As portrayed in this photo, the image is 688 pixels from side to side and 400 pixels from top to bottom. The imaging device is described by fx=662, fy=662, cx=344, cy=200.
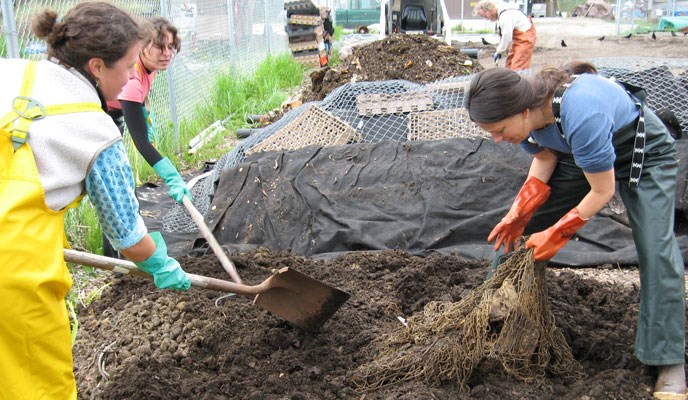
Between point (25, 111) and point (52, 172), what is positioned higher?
point (25, 111)

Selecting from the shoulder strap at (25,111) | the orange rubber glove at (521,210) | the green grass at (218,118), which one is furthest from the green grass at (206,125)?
the orange rubber glove at (521,210)

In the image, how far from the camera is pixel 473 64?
10.2 metres

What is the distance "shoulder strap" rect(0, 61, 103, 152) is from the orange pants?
7.77 meters

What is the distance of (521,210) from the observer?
2977 mm

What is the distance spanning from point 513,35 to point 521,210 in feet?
21.2

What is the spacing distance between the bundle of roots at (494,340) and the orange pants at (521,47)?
6.53 m

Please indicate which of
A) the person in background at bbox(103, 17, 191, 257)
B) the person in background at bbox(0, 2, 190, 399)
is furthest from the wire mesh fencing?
the person in background at bbox(0, 2, 190, 399)

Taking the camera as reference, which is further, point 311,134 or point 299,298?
point 311,134

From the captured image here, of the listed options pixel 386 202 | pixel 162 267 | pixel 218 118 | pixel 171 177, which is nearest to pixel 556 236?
pixel 162 267

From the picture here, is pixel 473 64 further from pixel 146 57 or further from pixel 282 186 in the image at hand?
pixel 146 57

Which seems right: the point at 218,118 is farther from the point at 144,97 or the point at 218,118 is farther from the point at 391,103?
the point at 144,97

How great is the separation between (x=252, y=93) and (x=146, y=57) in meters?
6.19

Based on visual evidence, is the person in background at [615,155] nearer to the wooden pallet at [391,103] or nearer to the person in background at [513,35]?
the wooden pallet at [391,103]

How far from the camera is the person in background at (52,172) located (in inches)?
68.6
